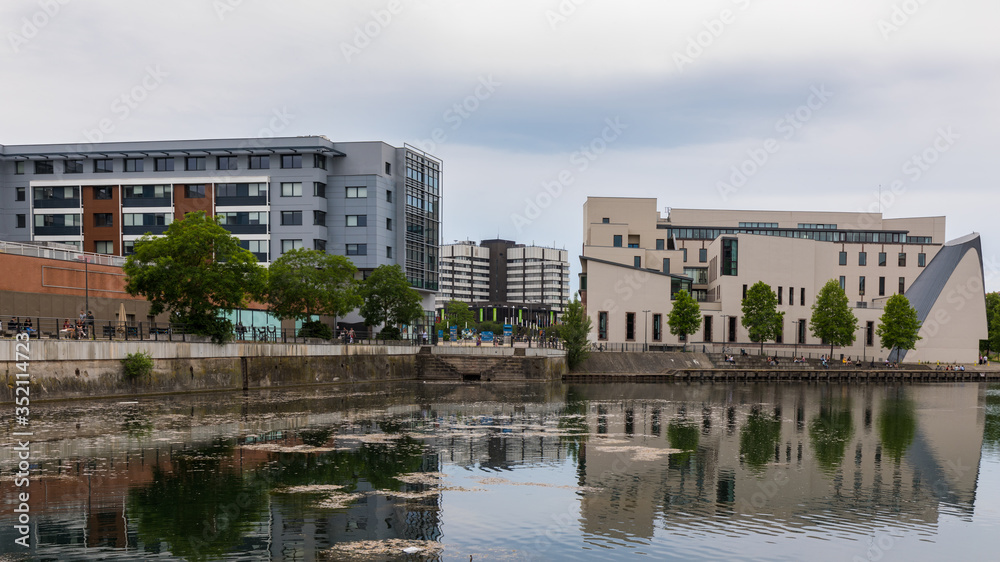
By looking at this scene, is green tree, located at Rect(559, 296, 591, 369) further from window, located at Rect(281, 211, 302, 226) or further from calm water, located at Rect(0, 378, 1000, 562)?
calm water, located at Rect(0, 378, 1000, 562)

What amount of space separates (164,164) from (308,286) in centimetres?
3974

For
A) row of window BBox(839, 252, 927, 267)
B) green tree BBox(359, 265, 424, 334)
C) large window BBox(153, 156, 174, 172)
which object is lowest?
green tree BBox(359, 265, 424, 334)

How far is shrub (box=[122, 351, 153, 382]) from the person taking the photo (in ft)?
173

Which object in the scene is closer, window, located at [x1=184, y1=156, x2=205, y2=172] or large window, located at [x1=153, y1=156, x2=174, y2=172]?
window, located at [x1=184, y1=156, x2=205, y2=172]

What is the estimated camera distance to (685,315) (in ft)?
381

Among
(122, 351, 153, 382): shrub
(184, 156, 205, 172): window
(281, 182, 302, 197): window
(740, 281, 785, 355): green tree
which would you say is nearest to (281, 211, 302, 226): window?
(281, 182, 302, 197): window

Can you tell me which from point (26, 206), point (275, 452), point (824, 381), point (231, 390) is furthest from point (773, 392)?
point (26, 206)

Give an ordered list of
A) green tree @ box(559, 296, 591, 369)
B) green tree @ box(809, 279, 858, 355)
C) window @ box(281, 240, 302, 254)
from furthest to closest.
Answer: green tree @ box(809, 279, 858, 355), window @ box(281, 240, 302, 254), green tree @ box(559, 296, 591, 369)

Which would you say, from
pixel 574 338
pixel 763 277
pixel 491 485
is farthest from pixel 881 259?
pixel 491 485

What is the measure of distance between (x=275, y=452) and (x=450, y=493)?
10246 millimetres

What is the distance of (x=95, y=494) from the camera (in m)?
25.2

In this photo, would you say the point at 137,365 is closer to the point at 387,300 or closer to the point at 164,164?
the point at 387,300

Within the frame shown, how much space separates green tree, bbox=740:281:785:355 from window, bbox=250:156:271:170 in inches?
2647

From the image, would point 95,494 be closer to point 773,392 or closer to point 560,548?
point 560,548
